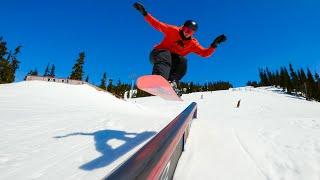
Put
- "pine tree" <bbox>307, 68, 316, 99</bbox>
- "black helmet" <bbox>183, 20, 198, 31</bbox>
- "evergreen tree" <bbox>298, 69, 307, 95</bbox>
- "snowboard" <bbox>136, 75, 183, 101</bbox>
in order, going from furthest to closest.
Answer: "evergreen tree" <bbox>298, 69, 307, 95</bbox>
"pine tree" <bbox>307, 68, 316, 99</bbox>
"black helmet" <bbox>183, 20, 198, 31</bbox>
"snowboard" <bbox>136, 75, 183, 101</bbox>

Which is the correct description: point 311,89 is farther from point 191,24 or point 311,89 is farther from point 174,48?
point 191,24

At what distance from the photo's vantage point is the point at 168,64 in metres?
5.68

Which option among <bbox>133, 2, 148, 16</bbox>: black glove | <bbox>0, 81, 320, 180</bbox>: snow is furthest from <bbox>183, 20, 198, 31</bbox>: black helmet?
<bbox>0, 81, 320, 180</bbox>: snow

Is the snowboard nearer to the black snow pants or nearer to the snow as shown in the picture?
the black snow pants

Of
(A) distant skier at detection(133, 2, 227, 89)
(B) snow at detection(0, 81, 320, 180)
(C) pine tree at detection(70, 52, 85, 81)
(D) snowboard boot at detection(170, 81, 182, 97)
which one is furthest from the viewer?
(C) pine tree at detection(70, 52, 85, 81)

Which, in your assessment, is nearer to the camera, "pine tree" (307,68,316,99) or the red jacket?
the red jacket

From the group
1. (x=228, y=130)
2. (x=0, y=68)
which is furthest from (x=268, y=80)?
(x=228, y=130)

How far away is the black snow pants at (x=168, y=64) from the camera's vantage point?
5.59 meters

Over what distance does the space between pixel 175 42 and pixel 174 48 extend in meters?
0.14

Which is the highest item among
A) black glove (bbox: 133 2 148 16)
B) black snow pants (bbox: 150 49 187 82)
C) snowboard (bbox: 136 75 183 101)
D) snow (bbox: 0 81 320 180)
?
black glove (bbox: 133 2 148 16)

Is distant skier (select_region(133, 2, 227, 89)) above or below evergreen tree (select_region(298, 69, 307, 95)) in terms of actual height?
below

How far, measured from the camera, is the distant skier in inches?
219

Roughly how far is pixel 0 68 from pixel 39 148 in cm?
5890

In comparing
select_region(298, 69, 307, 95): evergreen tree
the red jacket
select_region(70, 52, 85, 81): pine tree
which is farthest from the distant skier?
select_region(298, 69, 307, 95): evergreen tree
